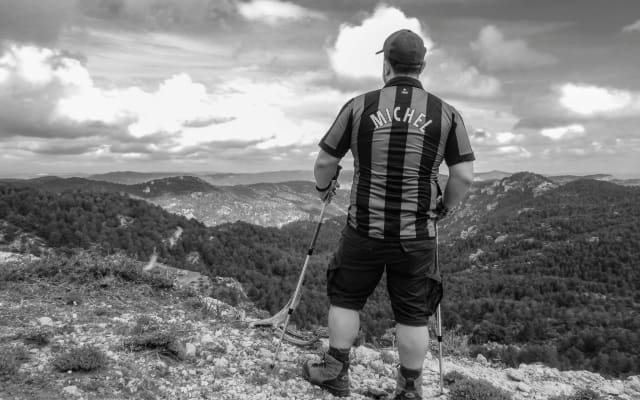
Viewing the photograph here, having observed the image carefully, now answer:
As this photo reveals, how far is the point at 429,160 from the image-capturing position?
398 cm

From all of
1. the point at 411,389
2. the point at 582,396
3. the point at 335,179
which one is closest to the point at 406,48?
the point at 335,179

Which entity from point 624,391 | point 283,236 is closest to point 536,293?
point 283,236

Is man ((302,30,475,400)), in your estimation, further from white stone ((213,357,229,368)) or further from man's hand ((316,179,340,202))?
white stone ((213,357,229,368))

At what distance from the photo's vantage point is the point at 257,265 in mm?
123438

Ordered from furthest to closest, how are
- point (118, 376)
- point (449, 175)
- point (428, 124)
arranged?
point (118, 376) < point (449, 175) < point (428, 124)

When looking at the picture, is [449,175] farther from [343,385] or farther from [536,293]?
[536,293]

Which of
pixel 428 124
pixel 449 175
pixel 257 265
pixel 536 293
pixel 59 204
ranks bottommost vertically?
pixel 536 293

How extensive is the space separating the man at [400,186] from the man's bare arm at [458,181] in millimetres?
11

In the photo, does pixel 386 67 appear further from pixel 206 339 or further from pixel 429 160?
pixel 206 339

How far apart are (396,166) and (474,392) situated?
11.4ft

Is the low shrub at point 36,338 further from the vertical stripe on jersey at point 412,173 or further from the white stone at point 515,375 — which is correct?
the white stone at point 515,375

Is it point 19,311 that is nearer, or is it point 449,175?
point 449,175

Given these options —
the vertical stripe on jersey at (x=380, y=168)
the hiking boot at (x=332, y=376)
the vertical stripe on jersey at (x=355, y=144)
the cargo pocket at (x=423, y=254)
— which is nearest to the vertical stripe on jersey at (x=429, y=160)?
the cargo pocket at (x=423, y=254)

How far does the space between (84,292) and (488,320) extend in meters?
108
